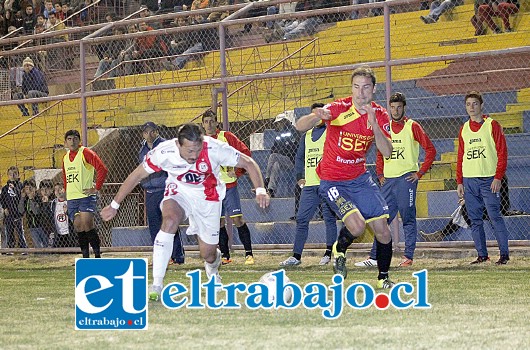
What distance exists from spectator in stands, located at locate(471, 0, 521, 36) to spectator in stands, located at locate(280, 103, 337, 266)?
4.55 m

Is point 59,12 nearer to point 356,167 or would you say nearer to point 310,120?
point 356,167

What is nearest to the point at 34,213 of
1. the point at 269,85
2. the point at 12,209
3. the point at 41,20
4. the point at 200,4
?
the point at 12,209

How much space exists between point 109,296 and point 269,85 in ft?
40.5

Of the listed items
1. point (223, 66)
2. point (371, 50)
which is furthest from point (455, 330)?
point (371, 50)

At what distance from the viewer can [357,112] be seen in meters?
10.9

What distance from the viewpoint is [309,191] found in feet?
49.7

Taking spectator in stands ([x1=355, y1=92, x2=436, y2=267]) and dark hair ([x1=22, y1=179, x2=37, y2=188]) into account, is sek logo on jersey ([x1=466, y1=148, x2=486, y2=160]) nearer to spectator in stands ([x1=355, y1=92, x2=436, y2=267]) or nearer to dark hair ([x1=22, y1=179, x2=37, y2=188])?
spectator in stands ([x1=355, y1=92, x2=436, y2=267])

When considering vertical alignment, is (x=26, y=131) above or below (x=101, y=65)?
below

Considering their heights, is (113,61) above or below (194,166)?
above

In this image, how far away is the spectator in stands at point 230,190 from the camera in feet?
50.5

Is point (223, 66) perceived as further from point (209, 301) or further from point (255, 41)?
point (209, 301)

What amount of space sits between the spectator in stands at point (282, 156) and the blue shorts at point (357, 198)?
266 inches

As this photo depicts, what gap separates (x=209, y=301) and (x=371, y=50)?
433 inches

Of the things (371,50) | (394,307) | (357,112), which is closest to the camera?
(394,307)
